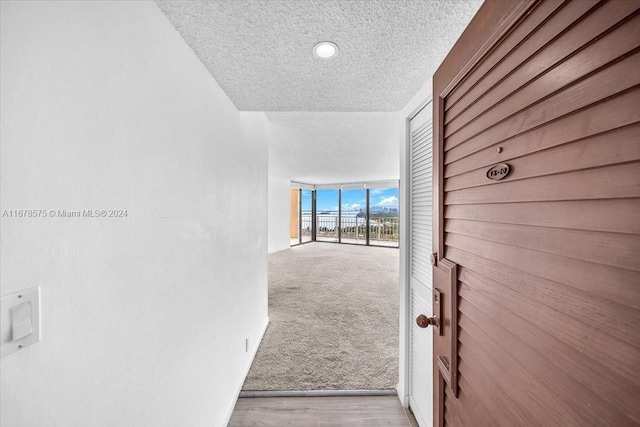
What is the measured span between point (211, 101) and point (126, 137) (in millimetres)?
731

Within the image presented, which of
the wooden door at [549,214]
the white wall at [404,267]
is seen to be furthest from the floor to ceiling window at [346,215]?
the wooden door at [549,214]

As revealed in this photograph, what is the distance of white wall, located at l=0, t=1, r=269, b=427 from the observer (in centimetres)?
55

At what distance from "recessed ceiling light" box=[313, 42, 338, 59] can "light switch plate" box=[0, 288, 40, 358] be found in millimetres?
1216

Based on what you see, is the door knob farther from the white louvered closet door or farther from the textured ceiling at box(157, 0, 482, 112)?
the textured ceiling at box(157, 0, 482, 112)

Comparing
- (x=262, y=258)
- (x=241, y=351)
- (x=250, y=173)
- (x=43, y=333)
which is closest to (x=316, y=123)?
(x=250, y=173)

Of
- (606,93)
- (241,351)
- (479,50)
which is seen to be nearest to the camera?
(606,93)

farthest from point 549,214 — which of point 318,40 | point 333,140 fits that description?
point 333,140

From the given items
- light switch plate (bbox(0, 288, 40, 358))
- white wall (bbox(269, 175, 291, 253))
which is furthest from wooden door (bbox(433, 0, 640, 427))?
white wall (bbox(269, 175, 291, 253))

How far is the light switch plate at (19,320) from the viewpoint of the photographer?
503 mm

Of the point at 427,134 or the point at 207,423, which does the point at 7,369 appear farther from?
the point at 427,134

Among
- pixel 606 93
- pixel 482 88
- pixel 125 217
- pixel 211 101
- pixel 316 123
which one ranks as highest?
pixel 316 123

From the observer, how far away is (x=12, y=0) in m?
0.54

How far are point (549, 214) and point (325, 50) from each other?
1.06 meters

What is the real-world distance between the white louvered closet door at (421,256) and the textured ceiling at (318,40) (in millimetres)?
295
